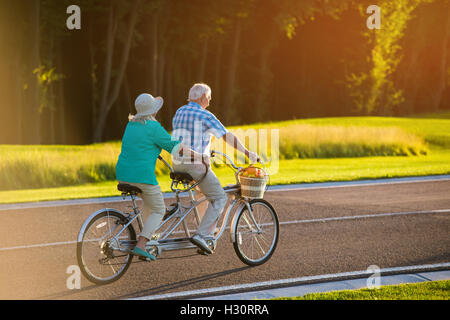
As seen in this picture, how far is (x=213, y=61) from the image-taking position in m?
48.5

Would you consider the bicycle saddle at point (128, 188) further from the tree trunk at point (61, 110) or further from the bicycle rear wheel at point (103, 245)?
the tree trunk at point (61, 110)

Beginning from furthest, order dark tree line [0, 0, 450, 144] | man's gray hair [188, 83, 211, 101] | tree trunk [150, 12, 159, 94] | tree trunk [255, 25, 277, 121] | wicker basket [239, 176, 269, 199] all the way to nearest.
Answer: tree trunk [255, 25, 277, 121] < tree trunk [150, 12, 159, 94] < dark tree line [0, 0, 450, 144] < wicker basket [239, 176, 269, 199] < man's gray hair [188, 83, 211, 101]

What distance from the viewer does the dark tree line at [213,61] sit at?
31844mm

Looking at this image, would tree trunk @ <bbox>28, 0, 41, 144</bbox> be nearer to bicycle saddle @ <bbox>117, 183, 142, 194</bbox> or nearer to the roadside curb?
bicycle saddle @ <bbox>117, 183, 142, 194</bbox>

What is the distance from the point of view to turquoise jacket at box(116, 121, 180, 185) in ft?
21.6

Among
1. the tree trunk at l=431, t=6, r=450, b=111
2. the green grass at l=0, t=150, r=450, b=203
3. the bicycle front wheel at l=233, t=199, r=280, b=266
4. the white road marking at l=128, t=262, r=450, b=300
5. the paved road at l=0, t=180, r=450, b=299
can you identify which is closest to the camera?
the white road marking at l=128, t=262, r=450, b=300

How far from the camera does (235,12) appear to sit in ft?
125

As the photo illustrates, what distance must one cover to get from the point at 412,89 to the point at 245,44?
1561 centimetres

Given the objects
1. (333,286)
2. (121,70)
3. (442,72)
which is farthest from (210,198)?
(442,72)

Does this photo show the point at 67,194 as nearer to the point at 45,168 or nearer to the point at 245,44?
the point at 45,168

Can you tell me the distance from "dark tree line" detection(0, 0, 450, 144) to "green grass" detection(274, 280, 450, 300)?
23599 millimetres

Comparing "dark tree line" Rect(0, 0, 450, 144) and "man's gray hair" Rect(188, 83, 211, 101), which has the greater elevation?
"dark tree line" Rect(0, 0, 450, 144)

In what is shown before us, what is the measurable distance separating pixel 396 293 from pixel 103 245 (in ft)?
10.1

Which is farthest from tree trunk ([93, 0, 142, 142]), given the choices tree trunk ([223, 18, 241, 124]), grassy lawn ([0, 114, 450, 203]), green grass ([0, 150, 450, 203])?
green grass ([0, 150, 450, 203])
